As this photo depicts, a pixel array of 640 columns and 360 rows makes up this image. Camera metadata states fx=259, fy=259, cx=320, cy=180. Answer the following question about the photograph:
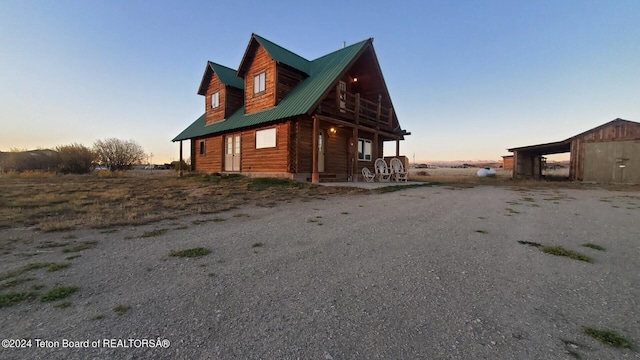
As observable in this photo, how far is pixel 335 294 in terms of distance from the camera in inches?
98.1

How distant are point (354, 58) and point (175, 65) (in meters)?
13.7

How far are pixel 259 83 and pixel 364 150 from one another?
327 inches

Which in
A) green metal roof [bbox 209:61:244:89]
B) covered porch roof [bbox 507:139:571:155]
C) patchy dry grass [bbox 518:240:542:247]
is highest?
green metal roof [bbox 209:61:244:89]

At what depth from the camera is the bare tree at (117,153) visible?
28.9 m

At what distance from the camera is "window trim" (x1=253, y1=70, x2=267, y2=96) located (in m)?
15.9

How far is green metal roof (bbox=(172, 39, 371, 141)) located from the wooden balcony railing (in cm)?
116

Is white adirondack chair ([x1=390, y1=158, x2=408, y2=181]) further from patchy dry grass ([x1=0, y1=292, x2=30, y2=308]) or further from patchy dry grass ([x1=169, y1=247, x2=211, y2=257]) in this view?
patchy dry grass ([x1=0, y1=292, x2=30, y2=308])

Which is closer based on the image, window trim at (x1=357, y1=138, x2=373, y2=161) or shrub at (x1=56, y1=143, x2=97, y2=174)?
window trim at (x1=357, y1=138, x2=373, y2=161)

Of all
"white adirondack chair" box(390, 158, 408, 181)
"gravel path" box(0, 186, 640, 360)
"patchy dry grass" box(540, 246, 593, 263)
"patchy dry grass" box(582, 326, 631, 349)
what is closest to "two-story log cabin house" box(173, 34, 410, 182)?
"white adirondack chair" box(390, 158, 408, 181)

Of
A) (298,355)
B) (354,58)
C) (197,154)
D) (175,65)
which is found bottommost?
(298,355)

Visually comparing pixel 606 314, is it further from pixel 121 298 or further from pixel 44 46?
pixel 44 46

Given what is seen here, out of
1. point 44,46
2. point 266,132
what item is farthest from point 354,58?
point 44,46

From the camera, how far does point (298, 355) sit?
1681 mm

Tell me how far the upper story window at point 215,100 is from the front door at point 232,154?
12.8 feet
